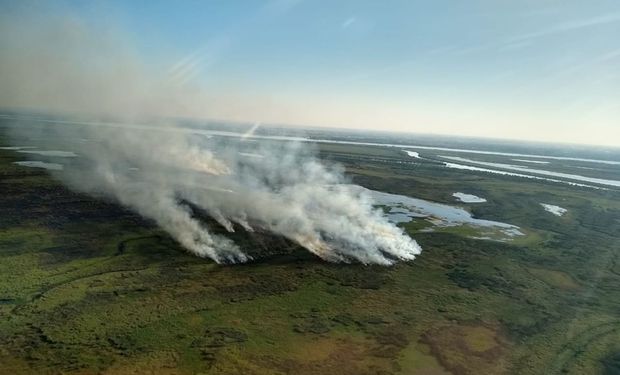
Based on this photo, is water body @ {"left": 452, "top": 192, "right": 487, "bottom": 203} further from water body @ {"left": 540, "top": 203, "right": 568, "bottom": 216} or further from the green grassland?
the green grassland

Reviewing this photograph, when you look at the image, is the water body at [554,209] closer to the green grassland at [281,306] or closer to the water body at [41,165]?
the green grassland at [281,306]

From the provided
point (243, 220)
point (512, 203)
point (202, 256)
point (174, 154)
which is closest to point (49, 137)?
point (174, 154)

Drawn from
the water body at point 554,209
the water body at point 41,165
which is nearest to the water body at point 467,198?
the water body at point 554,209

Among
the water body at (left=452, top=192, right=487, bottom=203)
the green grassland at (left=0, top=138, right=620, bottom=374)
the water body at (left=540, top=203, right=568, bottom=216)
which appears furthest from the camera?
the water body at (left=452, top=192, right=487, bottom=203)

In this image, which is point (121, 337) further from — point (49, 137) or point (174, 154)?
point (49, 137)

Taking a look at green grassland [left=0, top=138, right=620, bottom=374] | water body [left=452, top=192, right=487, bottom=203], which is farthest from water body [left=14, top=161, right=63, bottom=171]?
water body [left=452, top=192, right=487, bottom=203]
